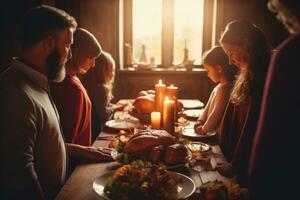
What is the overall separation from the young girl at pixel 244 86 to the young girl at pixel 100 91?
3.86ft

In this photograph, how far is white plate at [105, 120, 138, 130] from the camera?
8.64 feet

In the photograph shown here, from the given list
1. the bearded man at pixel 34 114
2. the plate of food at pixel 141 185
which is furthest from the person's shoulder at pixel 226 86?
the plate of food at pixel 141 185

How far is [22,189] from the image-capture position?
1.46 meters

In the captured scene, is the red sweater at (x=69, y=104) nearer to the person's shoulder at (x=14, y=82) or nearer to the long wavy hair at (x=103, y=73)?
the person's shoulder at (x=14, y=82)

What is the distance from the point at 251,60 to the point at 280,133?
1.29m

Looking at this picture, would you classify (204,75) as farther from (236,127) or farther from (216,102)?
(236,127)

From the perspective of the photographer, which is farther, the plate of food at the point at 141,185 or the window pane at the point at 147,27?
the window pane at the point at 147,27

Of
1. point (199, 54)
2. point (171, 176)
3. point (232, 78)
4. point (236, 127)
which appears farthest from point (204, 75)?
point (171, 176)

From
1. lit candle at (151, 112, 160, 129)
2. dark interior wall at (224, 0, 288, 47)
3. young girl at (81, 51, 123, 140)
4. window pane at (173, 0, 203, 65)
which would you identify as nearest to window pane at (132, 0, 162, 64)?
window pane at (173, 0, 203, 65)

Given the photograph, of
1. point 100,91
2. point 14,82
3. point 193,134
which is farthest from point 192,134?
point 14,82

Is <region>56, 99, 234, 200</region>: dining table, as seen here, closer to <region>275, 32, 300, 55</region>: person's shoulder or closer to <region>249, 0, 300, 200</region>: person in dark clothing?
<region>249, 0, 300, 200</region>: person in dark clothing

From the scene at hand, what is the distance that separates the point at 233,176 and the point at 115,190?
63 centimetres

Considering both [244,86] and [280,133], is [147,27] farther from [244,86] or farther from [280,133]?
[280,133]

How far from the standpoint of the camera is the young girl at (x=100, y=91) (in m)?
3.32
